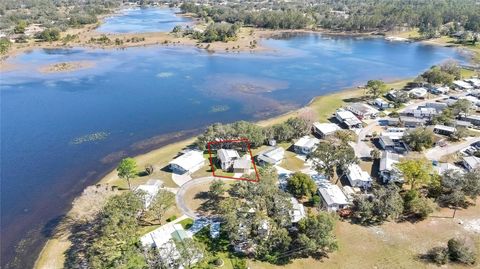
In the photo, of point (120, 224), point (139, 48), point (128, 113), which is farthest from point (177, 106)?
point (139, 48)

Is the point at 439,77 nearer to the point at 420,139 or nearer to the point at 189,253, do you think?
the point at 420,139

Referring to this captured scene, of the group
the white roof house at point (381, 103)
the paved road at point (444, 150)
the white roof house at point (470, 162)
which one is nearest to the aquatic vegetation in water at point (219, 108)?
the white roof house at point (381, 103)

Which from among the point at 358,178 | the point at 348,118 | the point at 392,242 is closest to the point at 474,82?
the point at 348,118

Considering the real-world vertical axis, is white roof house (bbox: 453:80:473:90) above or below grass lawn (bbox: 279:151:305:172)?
above

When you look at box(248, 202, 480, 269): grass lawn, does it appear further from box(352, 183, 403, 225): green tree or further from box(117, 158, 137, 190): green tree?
box(117, 158, 137, 190): green tree

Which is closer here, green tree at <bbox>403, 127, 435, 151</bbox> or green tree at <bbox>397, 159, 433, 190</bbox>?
green tree at <bbox>397, 159, 433, 190</bbox>

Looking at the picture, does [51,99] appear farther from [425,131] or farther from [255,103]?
[425,131]

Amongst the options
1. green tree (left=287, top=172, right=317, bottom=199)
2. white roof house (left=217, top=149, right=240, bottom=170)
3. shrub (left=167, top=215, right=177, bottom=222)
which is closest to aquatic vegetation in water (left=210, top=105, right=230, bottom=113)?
white roof house (left=217, top=149, right=240, bottom=170)
